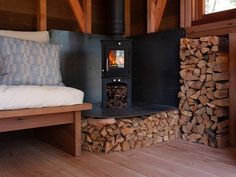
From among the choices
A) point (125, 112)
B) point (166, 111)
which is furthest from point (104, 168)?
point (166, 111)

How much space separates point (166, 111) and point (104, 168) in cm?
110

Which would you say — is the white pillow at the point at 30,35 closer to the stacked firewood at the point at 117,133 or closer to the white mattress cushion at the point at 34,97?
the white mattress cushion at the point at 34,97

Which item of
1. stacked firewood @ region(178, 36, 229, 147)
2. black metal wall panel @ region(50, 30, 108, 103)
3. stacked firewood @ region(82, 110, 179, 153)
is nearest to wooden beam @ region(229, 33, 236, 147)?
stacked firewood @ region(178, 36, 229, 147)

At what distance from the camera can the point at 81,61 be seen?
11.3 feet

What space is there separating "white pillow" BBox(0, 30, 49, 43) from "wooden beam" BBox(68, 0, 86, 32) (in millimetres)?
551

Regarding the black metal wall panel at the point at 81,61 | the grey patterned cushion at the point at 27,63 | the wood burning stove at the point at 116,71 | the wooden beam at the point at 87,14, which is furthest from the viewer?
the wooden beam at the point at 87,14

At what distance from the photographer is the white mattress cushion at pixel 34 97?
192cm

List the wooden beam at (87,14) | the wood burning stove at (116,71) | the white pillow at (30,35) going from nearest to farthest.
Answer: the white pillow at (30,35)
the wood burning stove at (116,71)
the wooden beam at (87,14)

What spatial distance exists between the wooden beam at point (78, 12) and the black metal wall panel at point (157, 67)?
738mm

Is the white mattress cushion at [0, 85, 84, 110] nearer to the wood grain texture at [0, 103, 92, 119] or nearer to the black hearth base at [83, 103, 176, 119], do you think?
the wood grain texture at [0, 103, 92, 119]

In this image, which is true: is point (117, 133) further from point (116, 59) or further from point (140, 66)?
point (140, 66)

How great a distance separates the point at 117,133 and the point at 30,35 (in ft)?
4.81

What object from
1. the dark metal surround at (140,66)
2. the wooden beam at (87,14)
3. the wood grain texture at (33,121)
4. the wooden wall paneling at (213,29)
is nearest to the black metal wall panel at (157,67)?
the dark metal surround at (140,66)

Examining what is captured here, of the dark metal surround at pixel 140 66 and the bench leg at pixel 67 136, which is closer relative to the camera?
the bench leg at pixel 67 136
